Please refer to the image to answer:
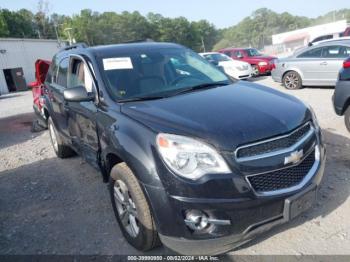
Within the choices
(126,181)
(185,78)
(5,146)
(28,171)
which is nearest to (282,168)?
(126,181)

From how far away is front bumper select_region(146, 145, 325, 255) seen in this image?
2.40 meters

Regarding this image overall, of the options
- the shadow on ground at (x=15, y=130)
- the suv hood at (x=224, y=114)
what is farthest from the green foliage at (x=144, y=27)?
the suv hood at (x=224, y=114)

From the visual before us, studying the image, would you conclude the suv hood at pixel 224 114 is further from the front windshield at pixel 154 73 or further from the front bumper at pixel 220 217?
the front bumper at pixel 220 217

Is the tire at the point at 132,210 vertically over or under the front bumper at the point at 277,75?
over

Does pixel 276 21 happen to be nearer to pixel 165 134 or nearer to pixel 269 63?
pixel 269 63

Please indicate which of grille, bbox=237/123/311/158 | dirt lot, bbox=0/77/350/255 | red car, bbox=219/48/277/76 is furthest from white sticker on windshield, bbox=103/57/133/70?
red car, bbox=219/48/277/76

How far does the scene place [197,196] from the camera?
93.8 inches

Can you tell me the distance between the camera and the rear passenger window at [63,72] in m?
4.82

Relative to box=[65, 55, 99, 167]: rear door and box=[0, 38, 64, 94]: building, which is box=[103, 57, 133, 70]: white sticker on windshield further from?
box=[0, 38, 64, 94]: building

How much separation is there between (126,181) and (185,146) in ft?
2.24

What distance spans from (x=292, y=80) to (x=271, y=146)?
8963 mm

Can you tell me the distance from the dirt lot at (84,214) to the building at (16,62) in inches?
1095

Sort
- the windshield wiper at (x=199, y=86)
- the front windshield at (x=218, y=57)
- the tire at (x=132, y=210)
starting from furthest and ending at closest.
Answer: the front windshield at (x=218, y=57)
the windshield wiper at (x=199, y=86)
the tire at (x=132, y=210)

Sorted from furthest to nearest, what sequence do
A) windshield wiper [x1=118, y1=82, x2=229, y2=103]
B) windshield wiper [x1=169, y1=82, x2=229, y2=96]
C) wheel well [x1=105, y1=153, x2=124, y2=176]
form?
windshield wiper [x1=169, y1=82, x2=229, y2=96]
windshield wiper [x1=118, y1=82, x2=229, y2=103]
wheel well [x1=105, y1=153, x2=124, y2=176]
